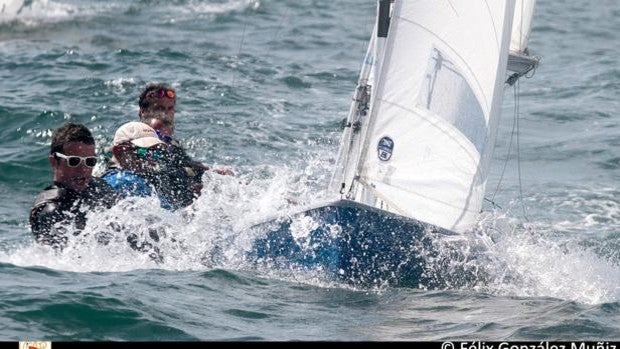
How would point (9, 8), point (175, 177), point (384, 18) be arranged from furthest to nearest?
point (9, 8) → point (175, 177) → point (384, 18)

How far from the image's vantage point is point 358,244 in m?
7.21

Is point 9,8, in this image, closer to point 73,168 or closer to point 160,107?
point 160,107

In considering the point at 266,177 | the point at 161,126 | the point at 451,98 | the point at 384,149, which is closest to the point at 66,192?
the point at 161,126

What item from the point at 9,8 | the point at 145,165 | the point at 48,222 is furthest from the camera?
the point at 9,8

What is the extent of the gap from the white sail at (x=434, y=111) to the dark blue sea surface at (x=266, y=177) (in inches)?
7.7

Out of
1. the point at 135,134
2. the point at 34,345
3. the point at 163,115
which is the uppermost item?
the point at 163,115

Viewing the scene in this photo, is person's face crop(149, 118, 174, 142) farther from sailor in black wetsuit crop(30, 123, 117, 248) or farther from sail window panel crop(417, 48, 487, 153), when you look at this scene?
sail window panel crop(417, 48, 487, 153)

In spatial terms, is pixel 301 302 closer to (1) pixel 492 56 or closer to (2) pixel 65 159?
(2) pixel 65 159

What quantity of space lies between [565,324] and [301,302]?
58.0 inches

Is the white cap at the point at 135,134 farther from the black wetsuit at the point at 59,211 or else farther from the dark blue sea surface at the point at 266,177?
the black wetsuit at the point at 59,211

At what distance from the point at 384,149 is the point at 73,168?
73.8 inches

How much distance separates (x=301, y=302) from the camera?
6977mm

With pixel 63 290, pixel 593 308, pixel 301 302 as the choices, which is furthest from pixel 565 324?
pixel 63 290

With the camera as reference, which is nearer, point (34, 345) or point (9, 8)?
point (34, 345)
